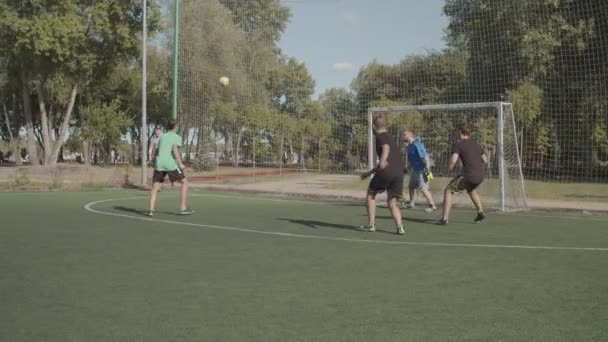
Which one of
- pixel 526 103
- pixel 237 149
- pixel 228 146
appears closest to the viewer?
pixel 526 103

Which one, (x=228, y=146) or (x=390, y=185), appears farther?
(x=228, y=146)

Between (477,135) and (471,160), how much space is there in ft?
35.6

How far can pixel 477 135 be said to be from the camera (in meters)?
21.7

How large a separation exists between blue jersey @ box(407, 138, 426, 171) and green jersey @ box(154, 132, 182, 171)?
538 centimetres

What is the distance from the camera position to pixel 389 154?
385 inches

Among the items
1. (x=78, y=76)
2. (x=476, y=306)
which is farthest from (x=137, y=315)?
(x=78, y=76)

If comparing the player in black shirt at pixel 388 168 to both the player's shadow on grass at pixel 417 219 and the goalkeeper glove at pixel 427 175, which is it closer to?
the player's shadow on grass at pixel 417 219

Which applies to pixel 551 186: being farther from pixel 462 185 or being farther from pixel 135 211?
pixel 135 211

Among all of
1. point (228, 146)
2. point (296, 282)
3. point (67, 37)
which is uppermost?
point (67, 37)

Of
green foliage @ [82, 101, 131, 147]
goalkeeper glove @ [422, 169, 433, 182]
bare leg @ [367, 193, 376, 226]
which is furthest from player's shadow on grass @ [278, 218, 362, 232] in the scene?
green foliage @ [82, 101, 131, 147]

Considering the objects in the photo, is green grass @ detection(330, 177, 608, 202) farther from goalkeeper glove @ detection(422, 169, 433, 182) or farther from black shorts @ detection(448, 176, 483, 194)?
black shorts @ detection(448, 176, 483, 194)

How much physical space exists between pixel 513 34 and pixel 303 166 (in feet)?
35.5

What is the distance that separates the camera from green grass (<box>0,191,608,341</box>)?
462cm

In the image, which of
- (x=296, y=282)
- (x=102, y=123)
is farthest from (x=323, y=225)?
(x=102, y=123)
